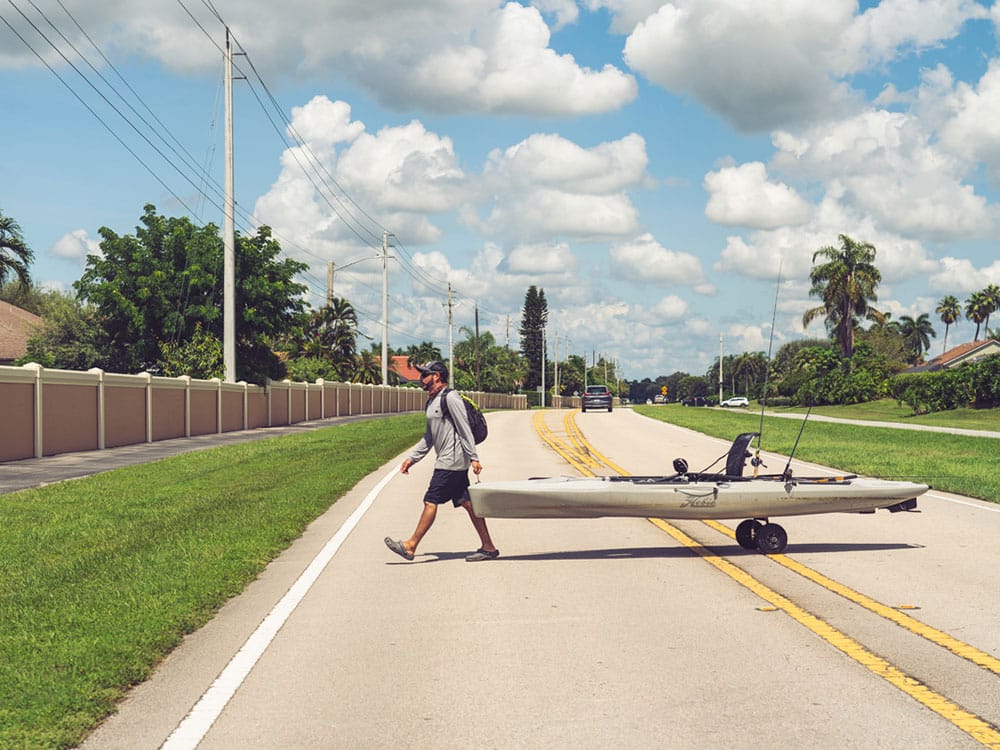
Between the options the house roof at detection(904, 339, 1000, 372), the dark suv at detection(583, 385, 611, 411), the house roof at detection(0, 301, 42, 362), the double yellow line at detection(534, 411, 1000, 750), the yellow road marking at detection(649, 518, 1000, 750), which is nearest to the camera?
the yellow road marking at detection(649, 518, 1000, 750)

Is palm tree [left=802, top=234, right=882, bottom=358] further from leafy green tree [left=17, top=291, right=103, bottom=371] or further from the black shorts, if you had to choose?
the black shorts

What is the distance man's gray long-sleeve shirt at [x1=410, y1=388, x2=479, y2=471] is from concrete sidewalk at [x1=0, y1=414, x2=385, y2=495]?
11.1m

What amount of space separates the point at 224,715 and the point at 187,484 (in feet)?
45.4

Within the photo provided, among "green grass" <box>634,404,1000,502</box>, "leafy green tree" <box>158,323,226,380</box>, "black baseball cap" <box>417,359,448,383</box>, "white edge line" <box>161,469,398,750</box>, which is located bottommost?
"white edge line" <box>161,469,398,750</box>

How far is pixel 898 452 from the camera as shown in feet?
86.9

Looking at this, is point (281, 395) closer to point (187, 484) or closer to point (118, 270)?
point (118, 270)

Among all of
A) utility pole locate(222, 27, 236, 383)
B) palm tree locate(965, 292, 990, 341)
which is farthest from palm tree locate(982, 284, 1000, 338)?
utility pole locate(222, 27, 236, 383)

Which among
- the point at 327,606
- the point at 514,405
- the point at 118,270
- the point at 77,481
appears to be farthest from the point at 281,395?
the point at 514,405

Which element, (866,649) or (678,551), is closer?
(866,649)

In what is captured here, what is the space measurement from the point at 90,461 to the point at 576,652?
20942 mm

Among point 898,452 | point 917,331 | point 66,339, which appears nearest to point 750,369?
point 917,331

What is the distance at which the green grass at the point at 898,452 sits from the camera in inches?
742

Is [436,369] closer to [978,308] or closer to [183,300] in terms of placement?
[183,300]

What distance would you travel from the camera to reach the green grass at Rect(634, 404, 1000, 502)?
18.8m
